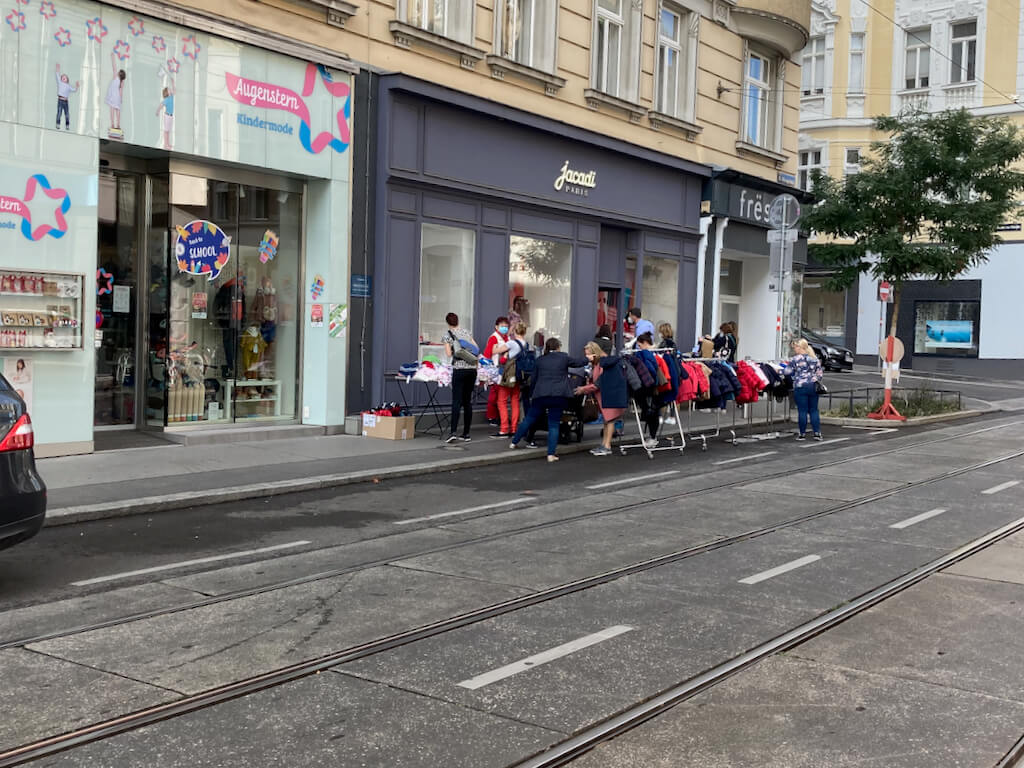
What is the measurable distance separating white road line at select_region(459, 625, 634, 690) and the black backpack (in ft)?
30.7

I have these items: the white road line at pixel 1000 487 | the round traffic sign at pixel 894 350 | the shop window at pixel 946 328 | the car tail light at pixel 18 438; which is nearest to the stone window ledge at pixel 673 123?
the round traffic sign at pixel 894 350

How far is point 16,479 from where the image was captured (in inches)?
258

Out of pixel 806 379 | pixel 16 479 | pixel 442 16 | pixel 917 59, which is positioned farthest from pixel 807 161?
pixel 16 479

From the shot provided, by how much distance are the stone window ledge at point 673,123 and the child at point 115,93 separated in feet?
37.5

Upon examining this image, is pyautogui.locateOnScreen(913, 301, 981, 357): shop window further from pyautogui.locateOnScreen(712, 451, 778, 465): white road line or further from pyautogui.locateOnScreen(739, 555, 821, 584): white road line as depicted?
pyautogui.locateOnScreen(739, 555, 821, 584): white road line

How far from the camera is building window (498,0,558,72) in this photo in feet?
58.5

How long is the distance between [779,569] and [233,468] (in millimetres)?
6569

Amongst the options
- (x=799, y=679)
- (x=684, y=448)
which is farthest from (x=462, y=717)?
(x=684, y=448)

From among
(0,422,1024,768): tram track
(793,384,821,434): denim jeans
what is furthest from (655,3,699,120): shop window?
(0,422,1024,768): tram track

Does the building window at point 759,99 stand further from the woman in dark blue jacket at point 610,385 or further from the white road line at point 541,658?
the white road line at point 541,658

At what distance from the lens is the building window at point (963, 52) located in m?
37.4

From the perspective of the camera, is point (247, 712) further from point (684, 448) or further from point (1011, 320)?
point (1011, 320)

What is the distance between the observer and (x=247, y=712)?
15.3ft

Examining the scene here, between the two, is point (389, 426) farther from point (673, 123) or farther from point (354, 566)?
point (673, 123)
